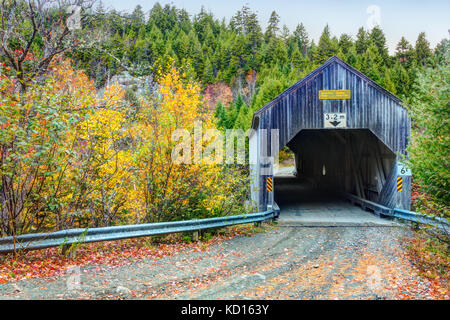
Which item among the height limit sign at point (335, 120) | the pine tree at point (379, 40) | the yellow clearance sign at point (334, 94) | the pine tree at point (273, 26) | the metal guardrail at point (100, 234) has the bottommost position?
the metal guardrail at point (100, 234)

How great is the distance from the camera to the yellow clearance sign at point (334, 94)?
507 inches

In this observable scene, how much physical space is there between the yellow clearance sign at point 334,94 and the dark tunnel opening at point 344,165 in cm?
251

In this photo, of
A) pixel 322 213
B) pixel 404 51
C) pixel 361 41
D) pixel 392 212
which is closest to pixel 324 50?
pixel 361 41

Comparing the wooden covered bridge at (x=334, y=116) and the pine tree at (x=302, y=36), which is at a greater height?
the pine tree at (x=302, y=36)

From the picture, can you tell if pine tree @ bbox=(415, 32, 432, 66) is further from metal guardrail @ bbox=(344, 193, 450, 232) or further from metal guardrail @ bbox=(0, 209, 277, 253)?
metal guardrail @ bbox=(0, 209, 277, 253)

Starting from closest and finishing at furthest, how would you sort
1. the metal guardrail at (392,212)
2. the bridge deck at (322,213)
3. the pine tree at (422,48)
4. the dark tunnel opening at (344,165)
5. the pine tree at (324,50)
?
the metal guardrail at (392,212) → the bridge deck at (322,213) → the dark tunnel opening at (344,165) → the pine tree at (422,48) → the pine tree at (324,50)

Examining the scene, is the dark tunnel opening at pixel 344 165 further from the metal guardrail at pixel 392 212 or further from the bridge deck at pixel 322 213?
the metal guardrail at pixel 392 212

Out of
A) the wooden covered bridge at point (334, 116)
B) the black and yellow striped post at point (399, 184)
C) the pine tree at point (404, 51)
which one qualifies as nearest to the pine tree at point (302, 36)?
the pine tree at point (404, 51)

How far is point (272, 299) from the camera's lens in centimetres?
449

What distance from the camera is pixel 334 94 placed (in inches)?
508

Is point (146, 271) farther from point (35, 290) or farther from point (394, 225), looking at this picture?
point (394, 225)

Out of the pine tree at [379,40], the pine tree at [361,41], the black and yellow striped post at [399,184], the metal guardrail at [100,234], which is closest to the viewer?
the metal guardrail at [100,234]

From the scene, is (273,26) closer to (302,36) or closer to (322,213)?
(302,36)

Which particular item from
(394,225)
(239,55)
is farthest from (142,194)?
(239,55)
